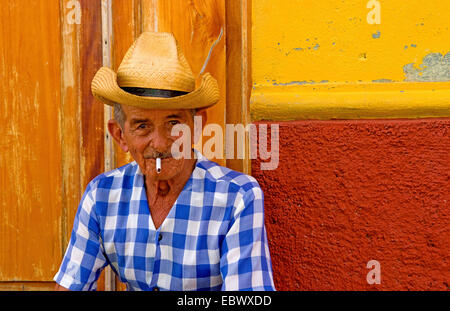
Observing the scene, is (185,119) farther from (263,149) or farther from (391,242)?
(391,242)

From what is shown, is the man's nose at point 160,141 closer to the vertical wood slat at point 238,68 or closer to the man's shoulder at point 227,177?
the man's shoulder at point 227,177

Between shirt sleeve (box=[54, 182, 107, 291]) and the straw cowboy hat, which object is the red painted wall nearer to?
the straw cowboy hat

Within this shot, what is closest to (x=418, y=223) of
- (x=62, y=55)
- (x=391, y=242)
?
(x=391, y=242)

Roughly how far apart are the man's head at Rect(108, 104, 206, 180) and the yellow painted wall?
57cm

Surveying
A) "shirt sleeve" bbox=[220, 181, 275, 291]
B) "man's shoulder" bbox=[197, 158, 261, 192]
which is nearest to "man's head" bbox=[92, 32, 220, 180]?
"man's shoulder" bbox=[197, 158, 261, 192]

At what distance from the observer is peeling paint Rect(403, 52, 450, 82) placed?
1.96 metres

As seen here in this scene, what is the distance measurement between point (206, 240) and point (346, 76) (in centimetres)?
98

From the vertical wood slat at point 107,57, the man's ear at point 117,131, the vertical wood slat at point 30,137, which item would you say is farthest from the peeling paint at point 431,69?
the vertical wood slat at point 30,137

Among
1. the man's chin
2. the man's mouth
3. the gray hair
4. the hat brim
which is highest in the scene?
the hat brim

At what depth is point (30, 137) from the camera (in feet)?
7.77

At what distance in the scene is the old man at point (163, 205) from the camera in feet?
5.24

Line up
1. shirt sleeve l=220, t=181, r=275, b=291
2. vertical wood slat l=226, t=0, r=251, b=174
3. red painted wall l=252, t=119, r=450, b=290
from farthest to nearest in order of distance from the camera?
1. vertical wood slat l=226, t=0, r=251, b=174
2. red painted wall l=252, t=119, r=450, b=290
3. shirt sleeve l=220, t=181, r=275, b=291

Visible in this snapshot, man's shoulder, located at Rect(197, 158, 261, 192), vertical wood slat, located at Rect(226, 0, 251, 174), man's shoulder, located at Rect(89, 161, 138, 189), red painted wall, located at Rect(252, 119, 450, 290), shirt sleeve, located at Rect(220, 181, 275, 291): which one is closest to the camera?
shirt sleeve, located at Rect(220, 181, 275, 291)

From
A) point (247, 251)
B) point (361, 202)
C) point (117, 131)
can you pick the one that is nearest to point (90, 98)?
point (117, 131)
